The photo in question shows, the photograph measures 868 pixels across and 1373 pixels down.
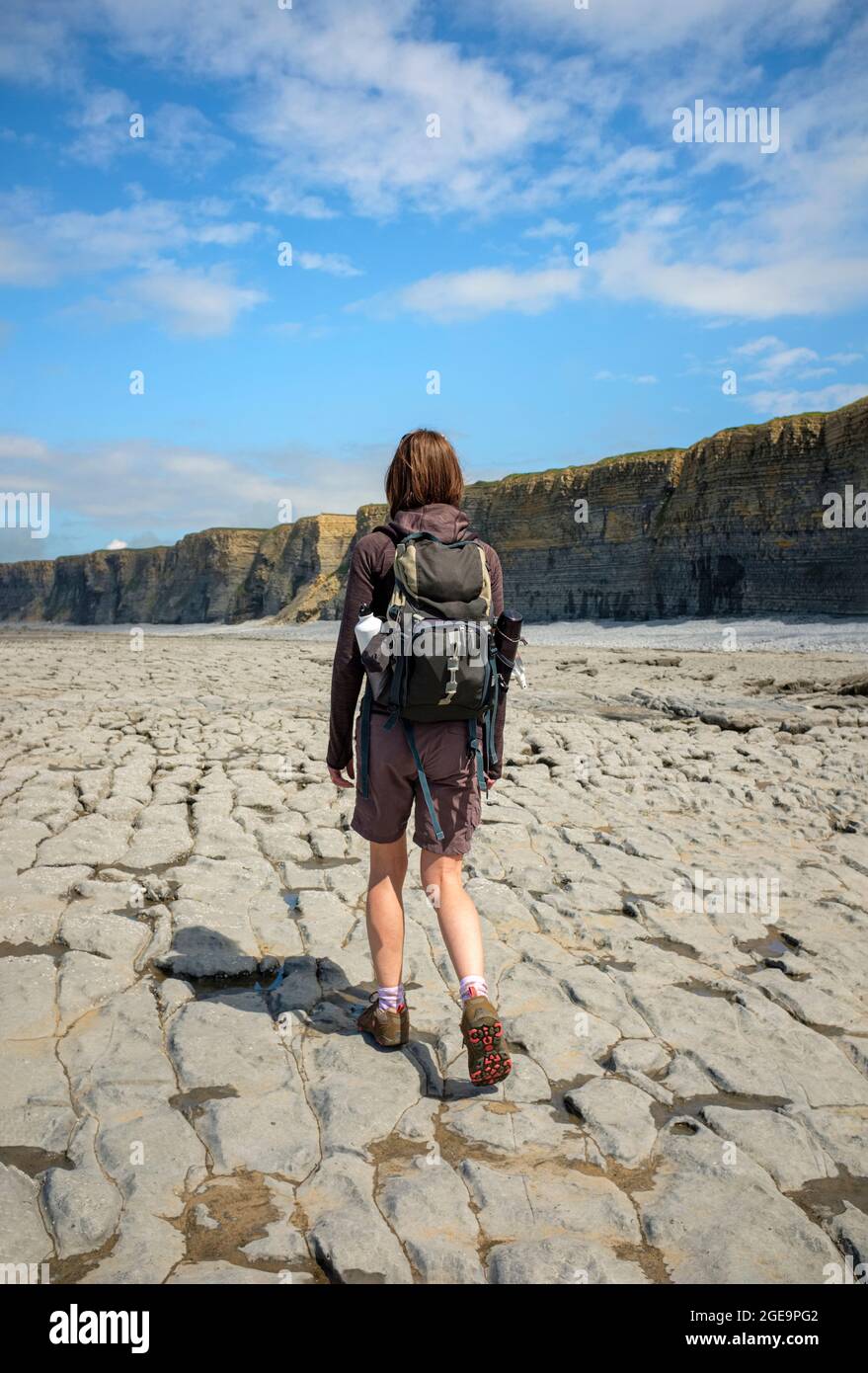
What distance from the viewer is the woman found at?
9.04 feet

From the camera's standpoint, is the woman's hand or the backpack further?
the woman's hand

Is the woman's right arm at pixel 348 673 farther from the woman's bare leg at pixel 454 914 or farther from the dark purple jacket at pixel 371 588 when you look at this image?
the woman's bare leg at pixel 454 914

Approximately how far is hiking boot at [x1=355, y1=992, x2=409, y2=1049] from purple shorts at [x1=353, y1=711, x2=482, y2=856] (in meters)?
0.62

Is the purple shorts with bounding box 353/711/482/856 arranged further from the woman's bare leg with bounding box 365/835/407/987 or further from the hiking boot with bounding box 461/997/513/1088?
the hiking boot with bounding box 461/997/513/1088

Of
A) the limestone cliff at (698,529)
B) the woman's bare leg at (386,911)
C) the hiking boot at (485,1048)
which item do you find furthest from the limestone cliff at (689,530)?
the hiking boot at (485,1048)

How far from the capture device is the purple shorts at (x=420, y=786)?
276 centimetres

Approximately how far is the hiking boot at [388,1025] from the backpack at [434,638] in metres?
0.95

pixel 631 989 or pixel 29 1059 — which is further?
pixel 631 989

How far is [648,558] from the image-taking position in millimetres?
41156

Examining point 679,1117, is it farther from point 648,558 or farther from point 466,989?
point 648,558

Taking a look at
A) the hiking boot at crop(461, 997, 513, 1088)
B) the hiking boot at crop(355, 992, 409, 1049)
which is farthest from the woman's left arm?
the hiking boot at crop(355, 992, 409, 1049)

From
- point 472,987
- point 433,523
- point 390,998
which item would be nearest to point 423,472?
point 433,523

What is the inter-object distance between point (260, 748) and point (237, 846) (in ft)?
8.75
